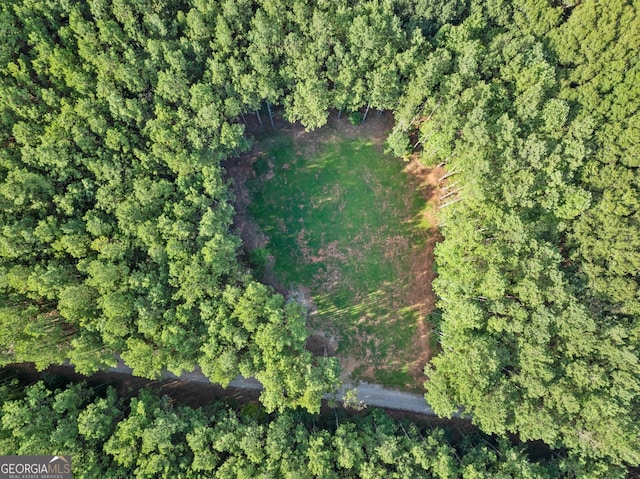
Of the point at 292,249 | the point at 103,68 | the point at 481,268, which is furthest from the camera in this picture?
the point at 292,249

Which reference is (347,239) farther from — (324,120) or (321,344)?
(324,120)

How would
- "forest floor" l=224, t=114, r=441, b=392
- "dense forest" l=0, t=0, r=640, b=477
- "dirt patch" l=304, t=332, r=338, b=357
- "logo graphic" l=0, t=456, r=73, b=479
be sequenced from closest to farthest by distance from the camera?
"logo graphic" l=0, t=456, r=73, b=479, "dense forest" l=0, t=0, r=640, b=477, "dirt patch" l=304, t=332, r=338, b=357, "forest floor" l=224, t=114, r=441, b=392

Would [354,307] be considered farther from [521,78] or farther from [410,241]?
[521,78]

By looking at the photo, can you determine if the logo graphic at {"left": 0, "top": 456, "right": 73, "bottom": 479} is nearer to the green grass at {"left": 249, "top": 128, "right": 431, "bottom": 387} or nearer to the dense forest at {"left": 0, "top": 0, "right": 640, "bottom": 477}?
the dense forest at {"left": 0, "top": 0, "right": 640, "bottom": 477}

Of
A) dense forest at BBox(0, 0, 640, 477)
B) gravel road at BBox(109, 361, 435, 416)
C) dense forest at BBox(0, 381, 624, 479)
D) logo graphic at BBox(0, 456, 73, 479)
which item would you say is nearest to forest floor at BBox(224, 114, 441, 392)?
gravel road at BBox(109, 361, 435, 416)

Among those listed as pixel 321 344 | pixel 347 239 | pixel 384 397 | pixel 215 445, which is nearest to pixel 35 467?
pixel 215 445

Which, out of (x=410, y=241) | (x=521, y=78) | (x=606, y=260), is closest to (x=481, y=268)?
(x=410, y=241)
